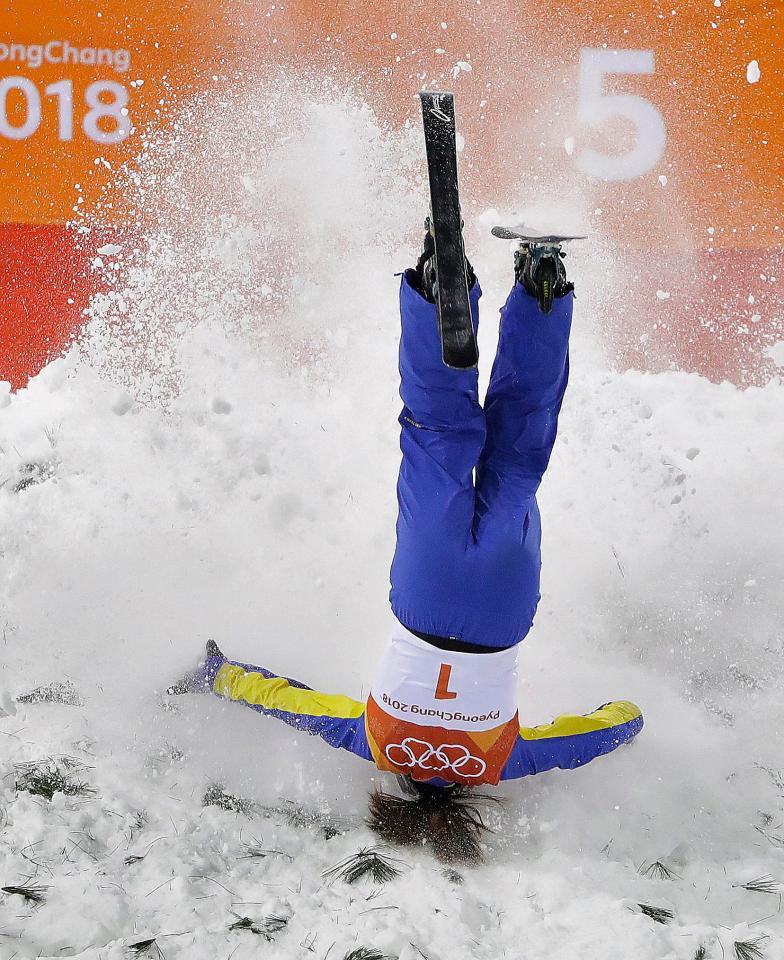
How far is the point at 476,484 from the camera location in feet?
6.95

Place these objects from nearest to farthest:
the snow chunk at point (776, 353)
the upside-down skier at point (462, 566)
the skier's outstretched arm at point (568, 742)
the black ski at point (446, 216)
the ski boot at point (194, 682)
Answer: the black ski at point (446, 216), the upside-down skier at point (462, 566), the skier's outstretched arm at point (568, 742), the ski boot at point (194, 682), the snow chunk at point (776, 353)

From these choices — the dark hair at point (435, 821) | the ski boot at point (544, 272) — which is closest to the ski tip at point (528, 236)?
the ski boot at point (544, 272)

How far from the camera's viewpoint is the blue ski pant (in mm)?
1895

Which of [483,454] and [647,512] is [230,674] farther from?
[647,512]

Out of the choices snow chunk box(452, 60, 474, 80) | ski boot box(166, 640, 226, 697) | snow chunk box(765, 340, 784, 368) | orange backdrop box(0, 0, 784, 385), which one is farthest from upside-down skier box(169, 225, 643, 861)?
snow chunk box(452, 60, 474, 80)

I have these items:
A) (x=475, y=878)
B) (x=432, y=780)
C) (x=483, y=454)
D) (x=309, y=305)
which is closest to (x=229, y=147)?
(x=309, y=305)

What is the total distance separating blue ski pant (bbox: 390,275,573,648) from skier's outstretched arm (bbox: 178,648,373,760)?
36cm

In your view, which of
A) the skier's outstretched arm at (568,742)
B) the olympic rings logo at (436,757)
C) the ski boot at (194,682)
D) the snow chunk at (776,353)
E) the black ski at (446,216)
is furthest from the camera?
the snow chunk at (776,353)

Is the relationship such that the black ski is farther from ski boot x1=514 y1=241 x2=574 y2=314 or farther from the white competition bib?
the white competition bib

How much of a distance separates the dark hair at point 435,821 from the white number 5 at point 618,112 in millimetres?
2700

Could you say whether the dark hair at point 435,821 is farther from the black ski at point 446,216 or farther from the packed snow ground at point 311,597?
the black ski at point 446,216

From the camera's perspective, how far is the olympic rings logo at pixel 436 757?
2.00 metres

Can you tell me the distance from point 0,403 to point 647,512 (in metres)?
2.67

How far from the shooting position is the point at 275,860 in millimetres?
1924
